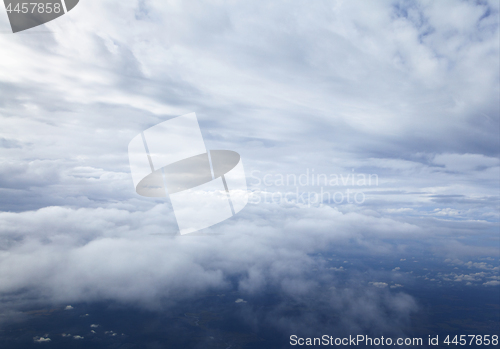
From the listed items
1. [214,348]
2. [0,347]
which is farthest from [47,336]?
[214,348]

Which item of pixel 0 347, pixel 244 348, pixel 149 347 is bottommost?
pixel 244 348

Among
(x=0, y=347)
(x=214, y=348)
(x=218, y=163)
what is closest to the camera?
(x=218, y=163)

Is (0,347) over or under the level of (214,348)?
over

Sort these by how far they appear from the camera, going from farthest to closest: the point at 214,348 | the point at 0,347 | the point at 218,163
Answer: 1. the point at 214,348
2. the point at 0,347
3. the point at 218,163

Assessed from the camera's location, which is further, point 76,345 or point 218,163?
point 76,345

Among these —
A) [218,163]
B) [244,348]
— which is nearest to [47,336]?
[244,348]

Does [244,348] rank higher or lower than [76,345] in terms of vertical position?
lower

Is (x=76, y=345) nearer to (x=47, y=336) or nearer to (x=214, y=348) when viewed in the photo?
(x=47, y=336)

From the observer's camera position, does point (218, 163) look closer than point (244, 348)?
Yes

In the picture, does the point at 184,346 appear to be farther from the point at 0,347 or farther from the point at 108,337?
the point at 0,347
